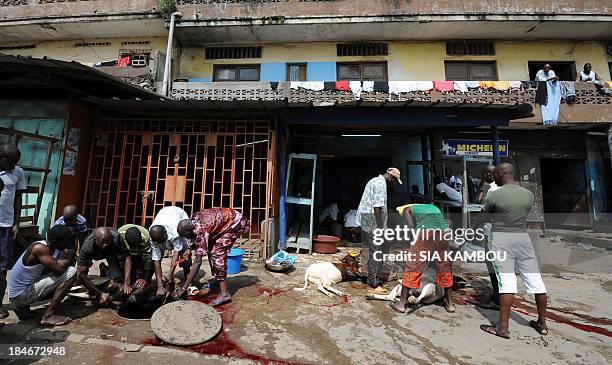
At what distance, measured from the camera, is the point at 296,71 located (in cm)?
1045

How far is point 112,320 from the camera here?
3.39 meters

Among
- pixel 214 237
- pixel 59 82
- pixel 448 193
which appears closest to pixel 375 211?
pixel 214 237

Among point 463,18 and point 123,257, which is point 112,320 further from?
point 463,18

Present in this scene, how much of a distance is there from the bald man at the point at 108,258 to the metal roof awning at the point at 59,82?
2.93 m

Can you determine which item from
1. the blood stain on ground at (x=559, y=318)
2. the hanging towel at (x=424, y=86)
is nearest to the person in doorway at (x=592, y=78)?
the hanging towel at (x=424, y=86)

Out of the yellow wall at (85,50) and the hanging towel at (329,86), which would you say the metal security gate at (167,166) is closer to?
the hanging towel at (329,86)

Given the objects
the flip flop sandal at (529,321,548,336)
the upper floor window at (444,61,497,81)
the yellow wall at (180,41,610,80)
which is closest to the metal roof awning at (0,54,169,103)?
the yellow wall at (180,41,610,80)

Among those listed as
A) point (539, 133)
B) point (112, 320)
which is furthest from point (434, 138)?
→ point (112, 320)

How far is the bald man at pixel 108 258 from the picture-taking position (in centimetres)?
346

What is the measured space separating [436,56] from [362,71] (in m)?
2.62

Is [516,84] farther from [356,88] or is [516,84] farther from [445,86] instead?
[356,88]

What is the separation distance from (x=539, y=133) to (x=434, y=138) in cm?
496

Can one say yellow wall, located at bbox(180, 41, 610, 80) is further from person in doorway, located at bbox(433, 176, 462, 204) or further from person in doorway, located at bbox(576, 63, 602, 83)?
person in doorway, located at bbox(433, 176, 462, 204)

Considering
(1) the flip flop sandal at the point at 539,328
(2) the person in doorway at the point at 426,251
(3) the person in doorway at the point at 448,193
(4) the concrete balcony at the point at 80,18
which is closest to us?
(1) the flip flop sandal at the point at 539,328
